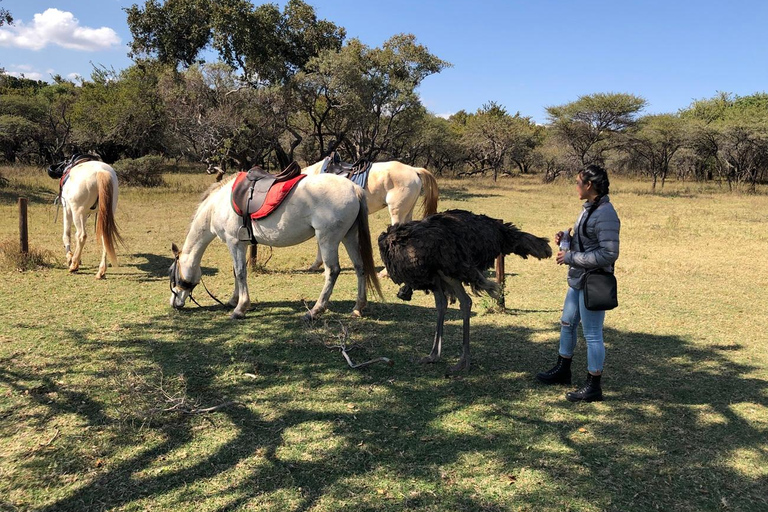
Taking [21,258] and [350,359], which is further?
[21,258]

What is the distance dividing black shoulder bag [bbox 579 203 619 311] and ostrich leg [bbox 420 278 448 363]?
120cm

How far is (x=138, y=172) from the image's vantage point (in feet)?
73.9

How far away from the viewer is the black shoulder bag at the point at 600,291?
349 cm

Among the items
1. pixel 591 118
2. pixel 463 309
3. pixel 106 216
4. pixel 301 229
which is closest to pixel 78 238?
pixel 106 216

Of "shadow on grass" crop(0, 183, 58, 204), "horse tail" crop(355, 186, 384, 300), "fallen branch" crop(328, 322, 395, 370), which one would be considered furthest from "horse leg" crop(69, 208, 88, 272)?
"shadow on grass" crop(0, 183, 58, 204)

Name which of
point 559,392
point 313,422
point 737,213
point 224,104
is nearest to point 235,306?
point 313,422

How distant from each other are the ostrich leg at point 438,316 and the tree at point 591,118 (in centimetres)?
2941

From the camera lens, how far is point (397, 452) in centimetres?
308

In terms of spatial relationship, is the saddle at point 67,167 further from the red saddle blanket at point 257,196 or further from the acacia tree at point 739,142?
the acacia tree at point 739,142

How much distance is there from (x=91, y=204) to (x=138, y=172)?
54.3 feet

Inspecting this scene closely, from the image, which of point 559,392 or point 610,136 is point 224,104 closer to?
point 559,392

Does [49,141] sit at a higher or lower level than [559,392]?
higher

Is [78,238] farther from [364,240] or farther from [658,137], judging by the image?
[658,137]

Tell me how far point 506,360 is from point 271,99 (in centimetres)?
2021
